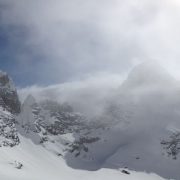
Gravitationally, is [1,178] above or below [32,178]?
below

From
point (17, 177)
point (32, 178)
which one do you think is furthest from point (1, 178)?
point (32, 178)

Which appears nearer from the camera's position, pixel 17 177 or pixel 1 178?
pixel 1 178

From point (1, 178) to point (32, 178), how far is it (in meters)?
31.8

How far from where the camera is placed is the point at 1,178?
163750mm

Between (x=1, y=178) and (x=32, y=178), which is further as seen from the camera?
(x=32, y=178)

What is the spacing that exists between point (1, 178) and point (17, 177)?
19998 mm

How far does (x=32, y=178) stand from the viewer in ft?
636

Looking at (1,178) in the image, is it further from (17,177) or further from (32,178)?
(32,178)

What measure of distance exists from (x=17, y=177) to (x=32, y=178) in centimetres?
1206
